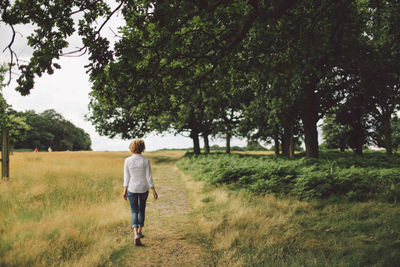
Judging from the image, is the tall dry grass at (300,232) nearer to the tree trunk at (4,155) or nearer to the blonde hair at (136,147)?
the blonde hair at (136,147)

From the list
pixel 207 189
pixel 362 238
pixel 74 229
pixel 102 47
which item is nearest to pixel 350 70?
pixel 207 189

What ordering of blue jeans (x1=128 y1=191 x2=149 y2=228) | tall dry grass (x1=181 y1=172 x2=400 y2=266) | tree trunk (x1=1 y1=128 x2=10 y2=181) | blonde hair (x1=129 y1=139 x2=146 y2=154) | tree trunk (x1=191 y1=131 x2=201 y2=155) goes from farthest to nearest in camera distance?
tree trunk (x1=191 y1=131 x2=201 y2=155) → tree trunk (x1=1 y1=128 x2=10 y2=181) → blonde hair (x1=129 y1=139 x2=146 y2=154) → blue jeans (x1=128 y1=191 x2=149 y2=228) → tall dry grass (x1=181 y1=172 x2=400 y2=266)

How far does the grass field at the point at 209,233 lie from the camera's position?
3.81 metres

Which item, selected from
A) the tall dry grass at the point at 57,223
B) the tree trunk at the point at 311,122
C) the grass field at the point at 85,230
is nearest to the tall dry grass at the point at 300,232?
the grass field at the point at 85,230

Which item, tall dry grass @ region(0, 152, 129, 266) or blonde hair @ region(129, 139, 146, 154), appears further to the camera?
blonde hair @ region(129, 139, 146, 154)

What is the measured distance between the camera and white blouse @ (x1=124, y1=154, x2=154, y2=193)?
4871mm

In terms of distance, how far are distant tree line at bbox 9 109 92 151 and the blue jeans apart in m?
71.4

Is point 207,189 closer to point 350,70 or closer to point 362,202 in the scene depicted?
point 362,202

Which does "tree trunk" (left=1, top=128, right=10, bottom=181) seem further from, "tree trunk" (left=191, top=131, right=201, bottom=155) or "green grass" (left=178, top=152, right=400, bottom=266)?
"tree trunk" (left=191, top=131, right=201, bottom=155)

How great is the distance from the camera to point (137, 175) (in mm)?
4910

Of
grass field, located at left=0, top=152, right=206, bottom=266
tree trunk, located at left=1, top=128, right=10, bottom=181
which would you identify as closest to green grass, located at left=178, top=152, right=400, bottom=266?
grass field, located at left=0, top=152, right=206, bottom=266

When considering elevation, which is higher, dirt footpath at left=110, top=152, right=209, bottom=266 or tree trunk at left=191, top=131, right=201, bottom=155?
tree trunk at left=191, top=131, right=201, bottom=155

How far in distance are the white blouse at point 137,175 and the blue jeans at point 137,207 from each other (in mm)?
118

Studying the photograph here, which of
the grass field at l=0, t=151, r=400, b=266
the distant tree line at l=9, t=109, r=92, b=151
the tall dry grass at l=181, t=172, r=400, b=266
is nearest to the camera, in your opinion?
the tall dry grass at l=181, t=172, r=400, b=266
